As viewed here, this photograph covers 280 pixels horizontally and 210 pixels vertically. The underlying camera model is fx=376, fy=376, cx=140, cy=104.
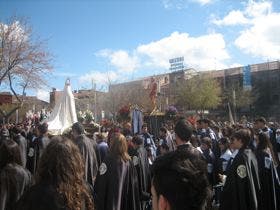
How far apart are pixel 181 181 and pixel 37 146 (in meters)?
7.95

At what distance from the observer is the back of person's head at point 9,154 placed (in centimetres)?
413

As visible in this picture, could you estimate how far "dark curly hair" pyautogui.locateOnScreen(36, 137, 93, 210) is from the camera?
296 cm

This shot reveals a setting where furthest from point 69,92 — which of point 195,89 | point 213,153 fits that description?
point 195,89

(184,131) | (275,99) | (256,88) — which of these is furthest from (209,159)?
(275,99)

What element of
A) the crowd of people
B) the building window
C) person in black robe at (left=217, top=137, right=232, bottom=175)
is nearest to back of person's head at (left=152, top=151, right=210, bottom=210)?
the crowd of people

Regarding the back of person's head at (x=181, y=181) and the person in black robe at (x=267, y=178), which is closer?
the back of person's head at (x=181, y=181)

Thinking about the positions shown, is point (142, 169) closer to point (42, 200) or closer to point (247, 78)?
point (42, 200)

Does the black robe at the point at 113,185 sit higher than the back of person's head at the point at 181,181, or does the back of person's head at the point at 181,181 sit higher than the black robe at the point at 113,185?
the back of person's head at the point at 181,181

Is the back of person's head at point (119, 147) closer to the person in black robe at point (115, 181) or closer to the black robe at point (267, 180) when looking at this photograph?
the person in black robe at point (115, 181)

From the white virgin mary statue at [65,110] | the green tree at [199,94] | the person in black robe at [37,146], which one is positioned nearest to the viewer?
the person in black robe at [37,146]

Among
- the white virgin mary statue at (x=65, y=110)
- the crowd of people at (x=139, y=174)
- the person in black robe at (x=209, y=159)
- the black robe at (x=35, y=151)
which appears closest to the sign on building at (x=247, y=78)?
the white virgin mary statue at (x=65, y=110)

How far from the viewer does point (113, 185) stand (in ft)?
18.6

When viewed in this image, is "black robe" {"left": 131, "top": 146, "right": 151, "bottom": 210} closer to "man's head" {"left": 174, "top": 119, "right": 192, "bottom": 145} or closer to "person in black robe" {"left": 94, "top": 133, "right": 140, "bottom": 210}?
"person in black robe" {"left": 94, "top": 133, "right": 140, "bottom": 210}

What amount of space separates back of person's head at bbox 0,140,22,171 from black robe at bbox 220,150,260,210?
3.02 m
